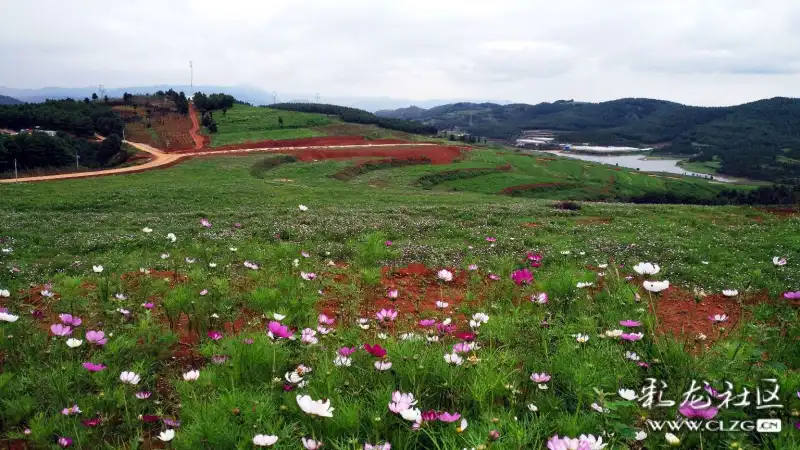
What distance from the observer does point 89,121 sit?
7819 cm

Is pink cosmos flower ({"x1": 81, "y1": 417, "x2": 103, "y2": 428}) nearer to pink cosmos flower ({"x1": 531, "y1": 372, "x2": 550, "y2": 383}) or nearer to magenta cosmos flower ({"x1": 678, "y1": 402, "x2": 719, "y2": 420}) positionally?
pink cosmos flower ({"x1": 531, "y1": 372, "x2": 550, "y2": 383})

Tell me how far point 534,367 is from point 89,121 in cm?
9224

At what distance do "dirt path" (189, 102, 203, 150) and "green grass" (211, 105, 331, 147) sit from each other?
69.8 inches

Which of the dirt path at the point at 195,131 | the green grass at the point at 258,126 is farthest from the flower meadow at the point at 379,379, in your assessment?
the green grass at the point at 258,126

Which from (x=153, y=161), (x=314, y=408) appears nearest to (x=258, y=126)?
(x=153, y=161)

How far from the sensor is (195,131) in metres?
77.3

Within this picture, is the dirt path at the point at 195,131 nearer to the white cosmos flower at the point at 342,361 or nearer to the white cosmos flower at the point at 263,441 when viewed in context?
the white cosmos flower at the point at 342,361

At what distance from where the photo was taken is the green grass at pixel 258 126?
7338 cm

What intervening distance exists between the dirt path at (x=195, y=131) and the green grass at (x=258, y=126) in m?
1.77

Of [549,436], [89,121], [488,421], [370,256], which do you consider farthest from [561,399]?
[89,121]

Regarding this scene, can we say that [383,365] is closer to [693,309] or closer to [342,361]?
[342,361]

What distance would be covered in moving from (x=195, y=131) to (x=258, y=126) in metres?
12.0

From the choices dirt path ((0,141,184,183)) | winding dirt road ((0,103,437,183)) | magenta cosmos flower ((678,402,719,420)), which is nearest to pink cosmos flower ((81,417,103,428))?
magenta cosmos flower ((678,402,719,420))

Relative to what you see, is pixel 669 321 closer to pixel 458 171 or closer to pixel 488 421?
pixel 488 421
